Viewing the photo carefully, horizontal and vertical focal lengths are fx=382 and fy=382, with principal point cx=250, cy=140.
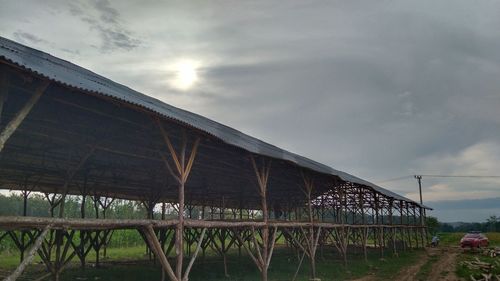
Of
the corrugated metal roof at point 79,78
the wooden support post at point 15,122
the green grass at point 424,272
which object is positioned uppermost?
the corrugated metal roof at point 79,78

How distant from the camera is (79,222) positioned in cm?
750

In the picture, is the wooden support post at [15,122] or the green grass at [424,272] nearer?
the wooden support post at [15,122]

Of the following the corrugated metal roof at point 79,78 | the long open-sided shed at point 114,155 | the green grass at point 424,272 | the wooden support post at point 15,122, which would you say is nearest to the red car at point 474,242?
the green grass at point 424,272

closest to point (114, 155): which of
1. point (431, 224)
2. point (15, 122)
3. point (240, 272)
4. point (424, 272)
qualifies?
point (15, 122)

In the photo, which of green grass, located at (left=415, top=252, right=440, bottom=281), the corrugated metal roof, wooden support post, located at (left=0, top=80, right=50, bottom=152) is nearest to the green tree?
green grass, located at (left=415, top=252, right=440, bottom=281)

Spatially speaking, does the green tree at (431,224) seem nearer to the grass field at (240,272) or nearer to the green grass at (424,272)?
the green grass at (424,272)

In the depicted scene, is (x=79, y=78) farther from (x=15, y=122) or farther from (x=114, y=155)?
(x=114, y=155)

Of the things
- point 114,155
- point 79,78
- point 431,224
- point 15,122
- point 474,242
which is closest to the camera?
point 15,122

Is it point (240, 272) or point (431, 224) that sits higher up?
point (240, 272)

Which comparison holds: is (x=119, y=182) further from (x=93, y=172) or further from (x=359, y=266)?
(x=359, y=266)

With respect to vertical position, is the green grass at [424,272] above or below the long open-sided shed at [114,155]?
below

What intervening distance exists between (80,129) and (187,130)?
3.25 m

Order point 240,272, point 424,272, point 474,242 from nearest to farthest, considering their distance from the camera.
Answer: point 240,272 < point 424,272 < point 474,242

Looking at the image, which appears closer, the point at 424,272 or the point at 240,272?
the point at 240,272
